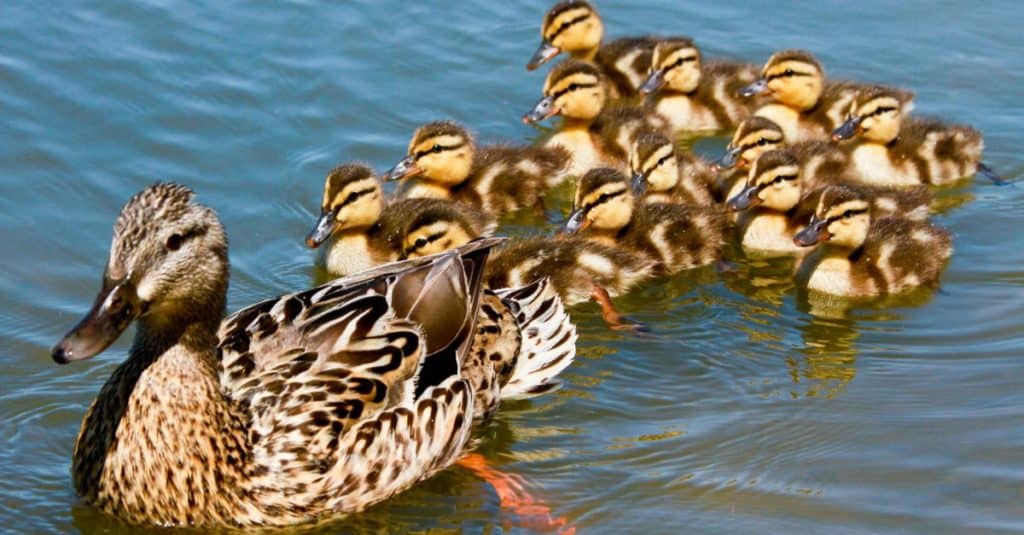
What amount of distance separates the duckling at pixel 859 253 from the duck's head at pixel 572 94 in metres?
1.39

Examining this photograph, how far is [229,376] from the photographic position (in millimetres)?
4168

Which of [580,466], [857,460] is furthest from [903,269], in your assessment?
[580,466]

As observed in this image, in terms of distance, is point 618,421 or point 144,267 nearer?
point 144,267

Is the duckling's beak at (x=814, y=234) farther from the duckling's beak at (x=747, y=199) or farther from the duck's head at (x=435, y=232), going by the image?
the duck's head at (x=435, y=232)

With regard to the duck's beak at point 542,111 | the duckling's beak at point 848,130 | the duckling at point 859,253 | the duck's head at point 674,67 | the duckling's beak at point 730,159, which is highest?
the duck's head at point 674,67

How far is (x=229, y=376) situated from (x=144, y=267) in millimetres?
513

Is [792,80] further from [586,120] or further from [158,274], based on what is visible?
[158,274]

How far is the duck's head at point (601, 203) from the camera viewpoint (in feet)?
19.5

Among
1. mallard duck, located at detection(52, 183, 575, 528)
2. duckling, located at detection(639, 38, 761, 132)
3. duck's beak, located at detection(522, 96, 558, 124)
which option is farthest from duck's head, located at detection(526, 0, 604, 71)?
mallard duck, located at detection(52, 183, 575, 528)

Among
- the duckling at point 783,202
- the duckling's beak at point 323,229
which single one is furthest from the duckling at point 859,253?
the duckling's beak at point 323,229

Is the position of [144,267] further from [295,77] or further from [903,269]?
[295,77]

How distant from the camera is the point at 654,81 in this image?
24.2 ft

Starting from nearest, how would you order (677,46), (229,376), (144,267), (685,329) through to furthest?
(144,267), (229,376), (685,329), (677,46)

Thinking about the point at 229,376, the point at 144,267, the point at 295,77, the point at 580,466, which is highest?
the point at 295,77
